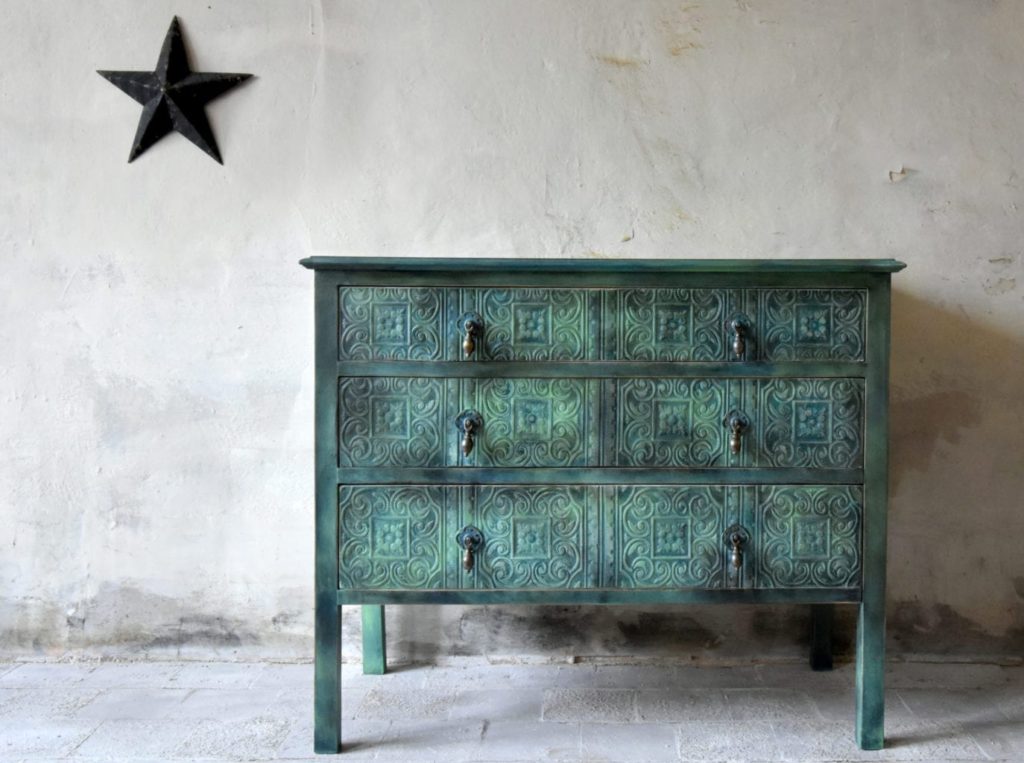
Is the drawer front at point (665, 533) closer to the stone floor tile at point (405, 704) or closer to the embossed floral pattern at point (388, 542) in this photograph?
the embossed floral pattern at point (388, 542)

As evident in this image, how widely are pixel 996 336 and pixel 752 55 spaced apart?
1.14 m

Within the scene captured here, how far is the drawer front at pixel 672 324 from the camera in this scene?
209cm

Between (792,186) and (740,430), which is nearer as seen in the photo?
(740,430)

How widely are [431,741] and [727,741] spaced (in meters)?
0.75

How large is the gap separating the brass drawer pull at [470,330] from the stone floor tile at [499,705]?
1011 millimetres

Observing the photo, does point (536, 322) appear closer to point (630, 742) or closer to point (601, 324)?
point (601, 324)

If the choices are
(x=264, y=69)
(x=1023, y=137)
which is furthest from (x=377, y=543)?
(x=1023, y=137)

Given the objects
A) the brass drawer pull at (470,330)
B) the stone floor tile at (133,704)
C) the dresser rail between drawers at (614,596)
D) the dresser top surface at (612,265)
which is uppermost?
the dresser top surface at (612,265)

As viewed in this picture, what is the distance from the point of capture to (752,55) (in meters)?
2.67

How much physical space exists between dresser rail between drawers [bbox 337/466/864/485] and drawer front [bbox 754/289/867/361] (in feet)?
0.93

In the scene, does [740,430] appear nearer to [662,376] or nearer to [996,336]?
[662,376]

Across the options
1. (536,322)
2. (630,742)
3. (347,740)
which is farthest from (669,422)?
(347,740)

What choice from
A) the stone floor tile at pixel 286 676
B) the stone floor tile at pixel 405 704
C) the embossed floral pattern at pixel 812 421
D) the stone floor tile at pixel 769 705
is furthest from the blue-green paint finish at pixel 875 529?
the stone floor tile at pixel 286 676

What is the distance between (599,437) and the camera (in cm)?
211
